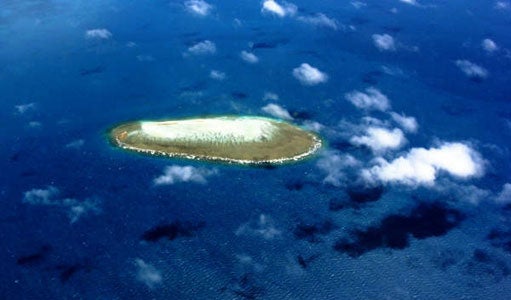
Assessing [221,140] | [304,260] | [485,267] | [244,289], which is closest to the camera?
[244,289]

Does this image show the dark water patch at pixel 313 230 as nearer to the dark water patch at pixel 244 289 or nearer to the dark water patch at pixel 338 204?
the dark water patch at pixel 338 204

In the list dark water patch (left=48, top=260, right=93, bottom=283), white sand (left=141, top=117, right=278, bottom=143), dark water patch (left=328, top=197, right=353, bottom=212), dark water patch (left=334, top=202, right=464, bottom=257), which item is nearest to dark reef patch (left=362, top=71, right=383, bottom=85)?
white sand (left=141, top=117, right=278, bottom=143)

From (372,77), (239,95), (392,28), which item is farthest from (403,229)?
(392,28)

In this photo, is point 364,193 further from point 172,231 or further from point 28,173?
point 28,173

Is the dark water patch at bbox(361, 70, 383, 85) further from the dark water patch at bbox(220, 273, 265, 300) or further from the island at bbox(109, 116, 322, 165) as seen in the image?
the dark water patch at bbox(220, 273, 265, 300)

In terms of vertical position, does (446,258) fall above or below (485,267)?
above

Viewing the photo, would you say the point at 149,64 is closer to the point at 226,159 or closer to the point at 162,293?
the point at 226,159

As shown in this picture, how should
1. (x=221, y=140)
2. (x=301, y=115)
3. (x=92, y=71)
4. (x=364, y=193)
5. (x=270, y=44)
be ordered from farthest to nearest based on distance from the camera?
(x=270, y=44)
(x=92, y=71)
(x=301, y=115)
(x=221, y=140)
(x=364, y=193)

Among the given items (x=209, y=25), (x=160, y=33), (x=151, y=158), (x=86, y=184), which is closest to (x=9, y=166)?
(x=86, y=184)
